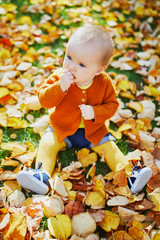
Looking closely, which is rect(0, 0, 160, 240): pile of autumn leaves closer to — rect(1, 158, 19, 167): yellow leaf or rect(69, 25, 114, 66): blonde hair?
rect(1, 158, 19, 167): yellow leaf

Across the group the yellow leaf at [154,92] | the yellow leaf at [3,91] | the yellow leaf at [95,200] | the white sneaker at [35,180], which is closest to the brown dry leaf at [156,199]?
the yellow leaf at [95,200]

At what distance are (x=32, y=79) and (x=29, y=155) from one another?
0.77 m

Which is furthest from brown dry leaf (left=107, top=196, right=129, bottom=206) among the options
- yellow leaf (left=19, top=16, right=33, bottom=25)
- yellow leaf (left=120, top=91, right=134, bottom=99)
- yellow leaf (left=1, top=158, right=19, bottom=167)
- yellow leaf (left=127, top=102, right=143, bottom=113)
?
yellow leaf (left=19, top=16, right=33, bottom=25)

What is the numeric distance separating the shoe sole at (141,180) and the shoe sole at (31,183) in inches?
20.6

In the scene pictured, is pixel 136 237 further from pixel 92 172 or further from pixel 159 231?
pixel 92 172

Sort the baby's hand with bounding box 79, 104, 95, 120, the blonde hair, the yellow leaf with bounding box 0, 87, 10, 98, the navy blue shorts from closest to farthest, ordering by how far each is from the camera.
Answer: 1. the blonde hair
2. the baby's hand with bounding box 79, 104, 95, 120
3. the navy blue shorts
4. the yellow leaf with bounding box 0, 87, 10, 98

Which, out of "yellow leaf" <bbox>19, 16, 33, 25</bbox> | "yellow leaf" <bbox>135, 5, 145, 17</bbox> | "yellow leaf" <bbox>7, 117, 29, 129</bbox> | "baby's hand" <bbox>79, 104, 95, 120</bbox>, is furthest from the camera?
"yellow leaf" <bbox>135, 5, 145, 17</bbox>

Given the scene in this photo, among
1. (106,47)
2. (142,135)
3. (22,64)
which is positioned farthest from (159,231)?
(22,64)

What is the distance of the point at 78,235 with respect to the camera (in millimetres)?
1283

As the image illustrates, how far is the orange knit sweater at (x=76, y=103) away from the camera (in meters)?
1.40

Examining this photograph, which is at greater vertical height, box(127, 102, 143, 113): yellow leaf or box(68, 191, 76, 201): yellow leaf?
box(127, 102, 143, 113): yellow leaf

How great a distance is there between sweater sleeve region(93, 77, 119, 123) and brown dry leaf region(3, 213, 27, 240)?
2.21ft

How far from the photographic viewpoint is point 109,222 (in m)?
1.33

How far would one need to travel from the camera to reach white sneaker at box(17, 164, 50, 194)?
1314mm
